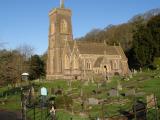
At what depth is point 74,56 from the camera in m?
72.5

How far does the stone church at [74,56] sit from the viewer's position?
228ft

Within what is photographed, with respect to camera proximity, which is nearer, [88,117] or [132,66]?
[88,117]

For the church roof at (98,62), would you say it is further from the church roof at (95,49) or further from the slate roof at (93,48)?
the slate roof at (93,48)

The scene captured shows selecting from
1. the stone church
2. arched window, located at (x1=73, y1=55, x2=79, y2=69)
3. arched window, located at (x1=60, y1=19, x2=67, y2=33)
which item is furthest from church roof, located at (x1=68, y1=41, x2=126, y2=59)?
arched window, located at (x1=60, y1=19, x2=67, y2=33)

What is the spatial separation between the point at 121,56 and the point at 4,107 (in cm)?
3994

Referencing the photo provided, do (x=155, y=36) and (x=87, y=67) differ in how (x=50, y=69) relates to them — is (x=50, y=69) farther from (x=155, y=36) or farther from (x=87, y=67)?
(x=155, y=36)

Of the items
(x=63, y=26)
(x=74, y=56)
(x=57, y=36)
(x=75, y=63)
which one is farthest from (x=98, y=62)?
(x=63, y=26)

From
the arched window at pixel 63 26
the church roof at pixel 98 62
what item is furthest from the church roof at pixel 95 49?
the arched window at pixel 63 26

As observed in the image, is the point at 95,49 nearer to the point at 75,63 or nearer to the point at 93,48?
the point at 93,48

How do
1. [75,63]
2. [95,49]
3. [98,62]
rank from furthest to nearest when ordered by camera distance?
[95,49] → [75,63] → [98,62]

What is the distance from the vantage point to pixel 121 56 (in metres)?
74.1

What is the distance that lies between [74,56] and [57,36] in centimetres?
923

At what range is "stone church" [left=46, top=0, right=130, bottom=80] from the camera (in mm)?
69562

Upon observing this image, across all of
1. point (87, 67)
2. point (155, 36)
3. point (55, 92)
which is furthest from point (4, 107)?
point (155, 36)
